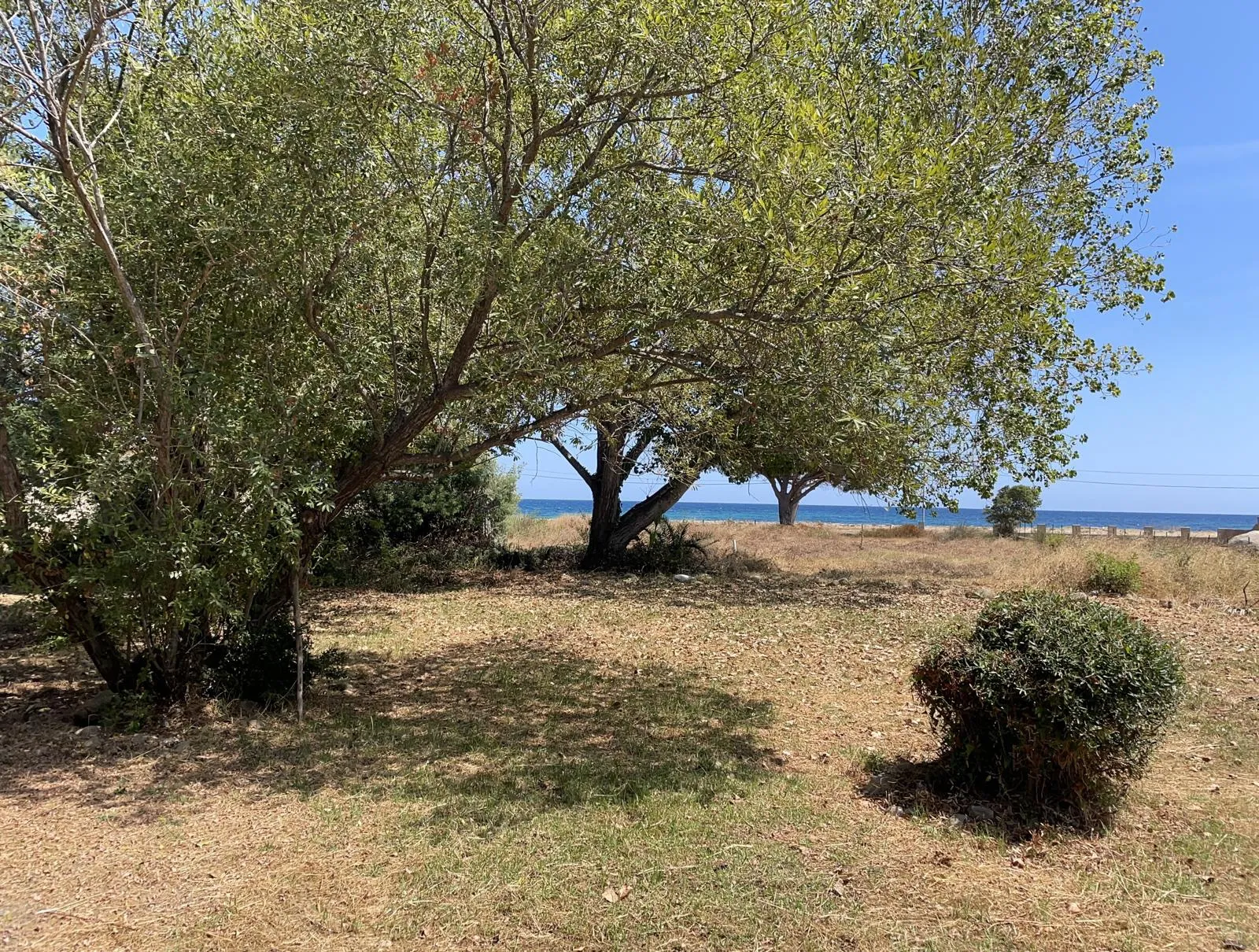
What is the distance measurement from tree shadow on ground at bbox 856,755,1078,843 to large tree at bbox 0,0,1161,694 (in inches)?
121

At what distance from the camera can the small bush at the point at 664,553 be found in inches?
724

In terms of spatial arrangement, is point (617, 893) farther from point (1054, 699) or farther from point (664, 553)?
point (664, 553)

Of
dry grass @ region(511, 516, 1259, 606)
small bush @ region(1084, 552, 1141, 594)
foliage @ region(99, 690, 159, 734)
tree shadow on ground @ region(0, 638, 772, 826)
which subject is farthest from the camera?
dry grass @ region(511, 516, 1259, 606)

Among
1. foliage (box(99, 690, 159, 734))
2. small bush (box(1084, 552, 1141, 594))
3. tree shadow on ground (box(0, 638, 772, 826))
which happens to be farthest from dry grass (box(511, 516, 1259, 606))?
foliage (box(99, 690, 159, 734))

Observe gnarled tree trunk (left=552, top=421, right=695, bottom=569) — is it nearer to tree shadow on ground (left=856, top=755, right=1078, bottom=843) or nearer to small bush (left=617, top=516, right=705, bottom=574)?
small bush (left=617, top=516, right=705, bottom=574)

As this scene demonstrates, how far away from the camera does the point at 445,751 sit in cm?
637

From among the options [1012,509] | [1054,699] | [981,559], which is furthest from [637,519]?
[1012,509]

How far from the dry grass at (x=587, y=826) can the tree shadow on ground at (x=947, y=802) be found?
0.03m

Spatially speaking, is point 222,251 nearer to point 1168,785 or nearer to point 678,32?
point 678,32

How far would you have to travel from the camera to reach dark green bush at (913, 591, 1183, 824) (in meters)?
4.52

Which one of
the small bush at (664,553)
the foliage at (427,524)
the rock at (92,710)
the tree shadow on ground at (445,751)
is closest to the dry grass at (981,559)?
the small bush at (664,553)

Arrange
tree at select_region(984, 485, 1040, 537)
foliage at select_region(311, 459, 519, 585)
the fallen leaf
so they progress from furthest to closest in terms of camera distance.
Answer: tree at select_region(984, 485, 1040, 537) → foliage at select_region(311, 459, 519, 585) → the fallen leaf

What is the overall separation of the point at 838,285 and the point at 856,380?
717mm

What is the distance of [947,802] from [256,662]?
5.85 metres
